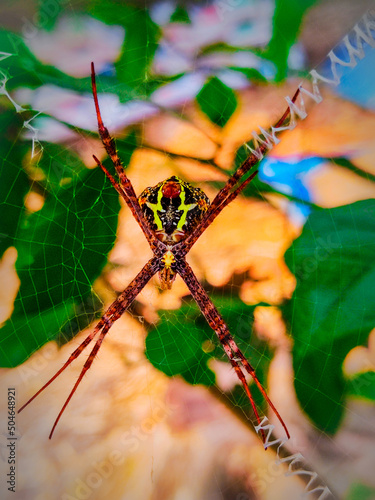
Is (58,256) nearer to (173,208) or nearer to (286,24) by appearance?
(173,208)

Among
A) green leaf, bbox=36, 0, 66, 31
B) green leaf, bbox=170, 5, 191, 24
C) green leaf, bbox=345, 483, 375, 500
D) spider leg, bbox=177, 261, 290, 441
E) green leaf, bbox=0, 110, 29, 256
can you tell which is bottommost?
green leaf, bbox=345, 483, 375, 500

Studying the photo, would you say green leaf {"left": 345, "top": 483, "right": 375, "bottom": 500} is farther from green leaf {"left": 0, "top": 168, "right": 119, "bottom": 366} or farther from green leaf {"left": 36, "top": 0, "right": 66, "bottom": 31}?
green leaf {"left": 36, "top": 0, "right": 66, "bottom": 31}

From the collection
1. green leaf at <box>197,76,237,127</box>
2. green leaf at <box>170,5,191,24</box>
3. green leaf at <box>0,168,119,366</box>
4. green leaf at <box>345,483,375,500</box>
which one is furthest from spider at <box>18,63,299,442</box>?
green leaf at <box>345,483,375,500</box>

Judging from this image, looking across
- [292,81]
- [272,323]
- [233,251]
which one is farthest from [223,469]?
[292,81]

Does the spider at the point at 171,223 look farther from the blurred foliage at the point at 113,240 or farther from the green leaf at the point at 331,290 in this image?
the green leaf at the point at 331,290

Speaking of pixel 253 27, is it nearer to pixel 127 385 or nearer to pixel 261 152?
pixel 261 152

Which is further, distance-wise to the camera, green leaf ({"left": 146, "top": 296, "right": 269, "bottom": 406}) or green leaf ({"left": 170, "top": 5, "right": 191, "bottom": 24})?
green leaf ({"left": 146, "top": 296, "right": 269, "bottom": 406})

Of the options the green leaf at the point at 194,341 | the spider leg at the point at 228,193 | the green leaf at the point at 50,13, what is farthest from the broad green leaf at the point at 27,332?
the green leaf at the point at 50,13
